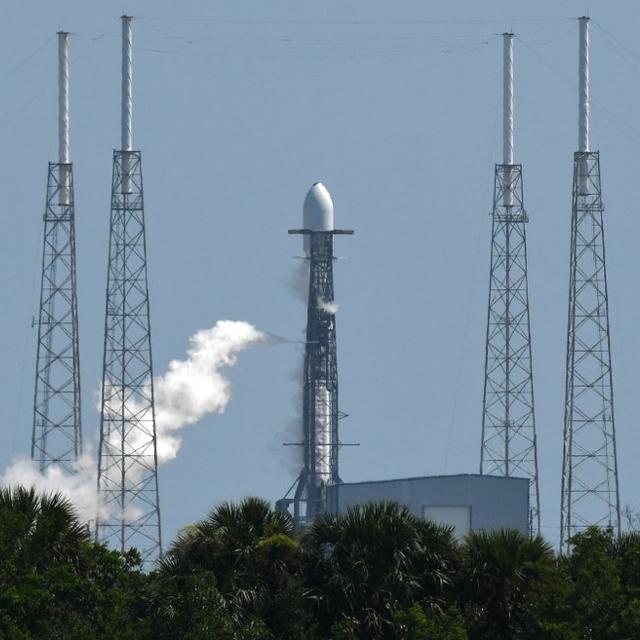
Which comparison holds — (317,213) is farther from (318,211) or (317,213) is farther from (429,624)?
(429,624)

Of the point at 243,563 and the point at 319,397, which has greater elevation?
the point at 319,397

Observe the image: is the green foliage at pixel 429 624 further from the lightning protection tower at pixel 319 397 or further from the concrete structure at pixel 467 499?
the lightning protection tower at pixel 319 397

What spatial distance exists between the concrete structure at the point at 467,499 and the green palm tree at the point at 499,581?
55.9 m

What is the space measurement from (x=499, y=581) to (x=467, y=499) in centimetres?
5858

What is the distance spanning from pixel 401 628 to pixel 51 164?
5664cm

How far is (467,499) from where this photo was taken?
124m

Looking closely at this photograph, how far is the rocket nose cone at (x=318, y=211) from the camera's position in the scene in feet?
489

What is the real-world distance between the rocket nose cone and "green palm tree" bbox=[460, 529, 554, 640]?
275 feet

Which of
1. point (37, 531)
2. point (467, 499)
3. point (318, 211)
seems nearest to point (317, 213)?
point (318, 211)

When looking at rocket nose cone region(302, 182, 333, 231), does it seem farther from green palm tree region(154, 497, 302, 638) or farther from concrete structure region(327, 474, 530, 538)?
green palm tree region(154, 497, 302, 638)

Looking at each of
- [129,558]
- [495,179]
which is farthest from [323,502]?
[129,558]

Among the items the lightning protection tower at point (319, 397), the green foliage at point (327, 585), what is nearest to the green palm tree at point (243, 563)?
the green foliage at point (327, 585)

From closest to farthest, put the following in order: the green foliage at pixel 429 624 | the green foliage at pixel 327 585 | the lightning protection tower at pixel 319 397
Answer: the green foliage at pixel 429 624 < the green foliage at pixel 327 585 < the lightning protection tower at pixel 319 397

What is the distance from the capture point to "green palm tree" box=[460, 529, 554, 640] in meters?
65.2
